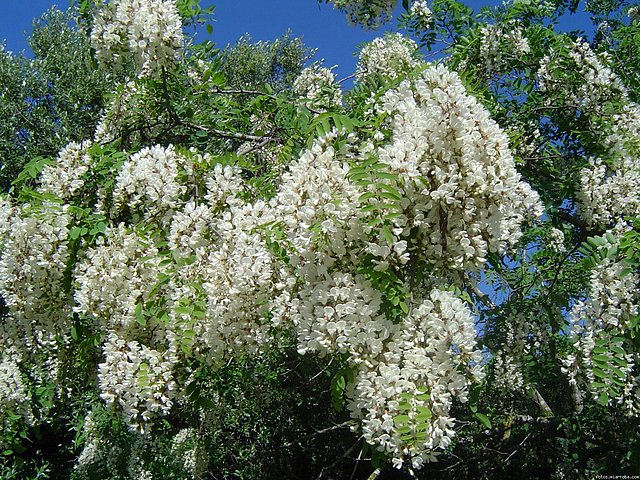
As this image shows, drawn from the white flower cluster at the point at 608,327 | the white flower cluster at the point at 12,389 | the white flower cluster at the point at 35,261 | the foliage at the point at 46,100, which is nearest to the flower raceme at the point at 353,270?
the white flower cluster at the point at 35,261

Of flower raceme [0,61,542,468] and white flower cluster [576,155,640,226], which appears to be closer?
flower raceme [0,61,542,468]

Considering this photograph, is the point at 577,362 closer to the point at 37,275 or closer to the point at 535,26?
the point at 535,26

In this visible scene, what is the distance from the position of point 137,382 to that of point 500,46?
4288 mm

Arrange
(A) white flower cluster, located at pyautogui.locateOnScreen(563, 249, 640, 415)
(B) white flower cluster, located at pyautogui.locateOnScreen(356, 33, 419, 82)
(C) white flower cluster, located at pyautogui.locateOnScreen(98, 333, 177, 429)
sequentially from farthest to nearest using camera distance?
(B) white flower cluster, located at pyautogui.locateOnScreen(356, 33, 419, 82)
(A) white flower cluster, located at pyautogui.locateOnScreen(563, 249, 640, 415)
(C) white flower cluster, located at pyautogui.locateOnScreen(98, 333, 177, 429)

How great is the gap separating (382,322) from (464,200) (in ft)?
1.89

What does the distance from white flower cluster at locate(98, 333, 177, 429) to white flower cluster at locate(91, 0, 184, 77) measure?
1.86m

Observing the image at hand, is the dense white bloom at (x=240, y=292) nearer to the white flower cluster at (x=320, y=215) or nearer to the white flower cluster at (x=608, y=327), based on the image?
the white flower cluster at (x=320, y=215)

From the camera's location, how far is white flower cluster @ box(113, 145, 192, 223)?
3.46 metres

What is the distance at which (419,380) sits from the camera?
245cm

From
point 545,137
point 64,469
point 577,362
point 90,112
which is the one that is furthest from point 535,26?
point 90,112

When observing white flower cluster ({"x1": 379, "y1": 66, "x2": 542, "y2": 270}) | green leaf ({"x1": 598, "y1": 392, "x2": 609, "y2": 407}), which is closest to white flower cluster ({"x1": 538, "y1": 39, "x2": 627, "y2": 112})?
green leaf ({"x1": 598, "y1": 392, "x2": 609, "y2": 407})

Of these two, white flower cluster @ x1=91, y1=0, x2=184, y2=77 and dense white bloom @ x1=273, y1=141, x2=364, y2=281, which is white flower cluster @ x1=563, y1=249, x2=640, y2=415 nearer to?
dense white bloom @ x1=273, y1=141, x2=364, y2=281

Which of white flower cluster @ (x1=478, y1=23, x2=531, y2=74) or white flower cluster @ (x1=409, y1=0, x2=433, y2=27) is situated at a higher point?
white flower cluster @ (x1=409, y1=0, x2=433, y2=27)

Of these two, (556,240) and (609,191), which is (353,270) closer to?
(609,191)
